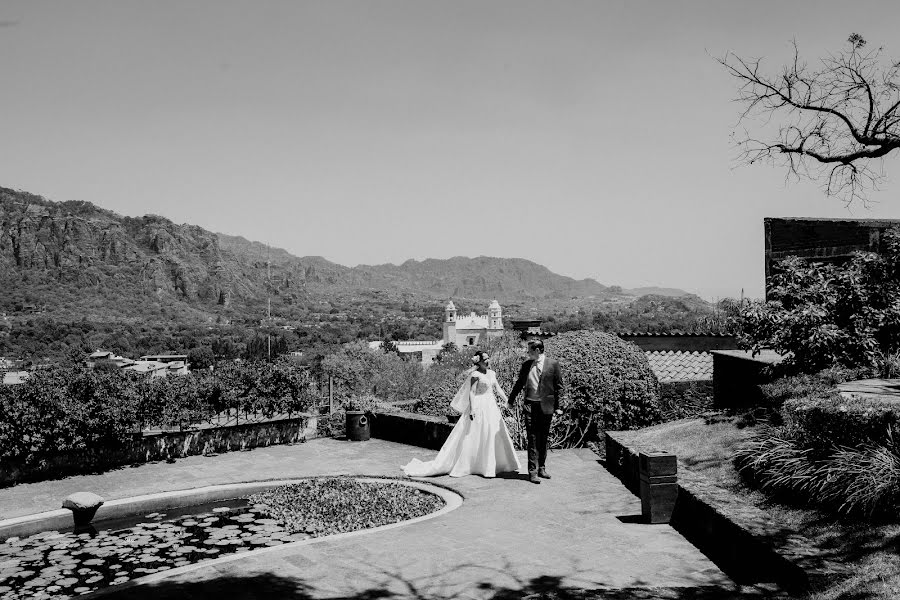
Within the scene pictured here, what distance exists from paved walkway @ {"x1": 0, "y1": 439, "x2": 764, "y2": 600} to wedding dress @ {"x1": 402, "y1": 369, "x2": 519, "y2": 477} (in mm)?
239

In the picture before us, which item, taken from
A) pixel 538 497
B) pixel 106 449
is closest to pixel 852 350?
pixel 538 497

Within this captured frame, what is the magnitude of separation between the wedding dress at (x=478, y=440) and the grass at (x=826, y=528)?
1991 mm

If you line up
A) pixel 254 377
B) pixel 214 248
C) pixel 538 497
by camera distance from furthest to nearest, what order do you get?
1. pixel 214 248
2. pixel 254 377
3. pixel 538 497

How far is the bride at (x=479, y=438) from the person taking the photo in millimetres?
9766

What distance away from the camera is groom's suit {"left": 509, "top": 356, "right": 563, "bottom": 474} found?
9.20 meters

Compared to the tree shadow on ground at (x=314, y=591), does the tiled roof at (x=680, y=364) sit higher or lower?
higher

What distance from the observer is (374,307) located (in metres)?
145

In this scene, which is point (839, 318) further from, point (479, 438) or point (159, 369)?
point (159, 369)

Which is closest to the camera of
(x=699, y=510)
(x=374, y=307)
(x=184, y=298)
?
(x=699, y=510)

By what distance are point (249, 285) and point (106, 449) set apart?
138208 mm

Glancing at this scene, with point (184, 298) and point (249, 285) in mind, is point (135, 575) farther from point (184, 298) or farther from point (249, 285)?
point (249, 285)

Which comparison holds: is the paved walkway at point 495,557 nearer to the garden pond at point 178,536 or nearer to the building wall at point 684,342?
the garden pond at point 178,536

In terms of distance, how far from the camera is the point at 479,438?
9.84m

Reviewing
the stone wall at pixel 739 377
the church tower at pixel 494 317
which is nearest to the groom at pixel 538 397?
the stone wall at pixel 739 377
